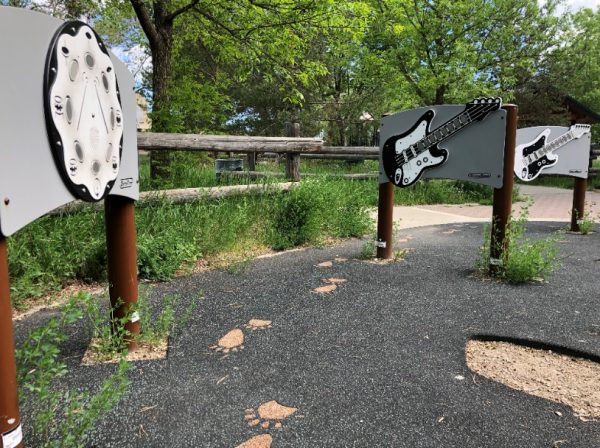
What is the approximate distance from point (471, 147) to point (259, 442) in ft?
10.7

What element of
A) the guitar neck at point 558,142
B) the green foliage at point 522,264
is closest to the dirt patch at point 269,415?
the green foliage at point 522,264

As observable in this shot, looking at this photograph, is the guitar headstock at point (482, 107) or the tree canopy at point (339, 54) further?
the tree canopy at point (339, 54)

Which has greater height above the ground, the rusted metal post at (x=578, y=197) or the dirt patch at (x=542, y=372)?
the rusted metal post at (x=578, y=197)

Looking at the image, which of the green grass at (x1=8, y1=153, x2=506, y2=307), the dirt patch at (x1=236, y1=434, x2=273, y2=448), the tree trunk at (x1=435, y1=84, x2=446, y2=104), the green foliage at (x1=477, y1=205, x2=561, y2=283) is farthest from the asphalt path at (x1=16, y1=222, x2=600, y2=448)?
the tree trunk at (x1=435, y1=84, x2=446, y2=104)

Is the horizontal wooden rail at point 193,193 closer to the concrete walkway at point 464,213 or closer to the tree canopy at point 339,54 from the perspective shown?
the tree canopy at point 339,54

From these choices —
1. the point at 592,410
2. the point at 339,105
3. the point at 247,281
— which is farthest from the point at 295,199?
the point at 339,105

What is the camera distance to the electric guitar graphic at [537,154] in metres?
6.46

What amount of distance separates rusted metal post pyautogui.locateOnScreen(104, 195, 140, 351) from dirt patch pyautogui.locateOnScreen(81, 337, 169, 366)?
0.20 feet

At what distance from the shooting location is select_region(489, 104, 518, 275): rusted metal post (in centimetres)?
406

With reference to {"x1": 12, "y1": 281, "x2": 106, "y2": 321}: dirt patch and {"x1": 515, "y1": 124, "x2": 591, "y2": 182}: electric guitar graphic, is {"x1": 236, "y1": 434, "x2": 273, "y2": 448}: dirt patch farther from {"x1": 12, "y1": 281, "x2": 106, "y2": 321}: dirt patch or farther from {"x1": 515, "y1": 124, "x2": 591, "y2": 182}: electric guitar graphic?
{"x1": 515, "y1": 124, "x2": 591, "y2": 182}: electric guitar graphic

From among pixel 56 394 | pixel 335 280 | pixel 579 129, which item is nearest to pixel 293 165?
pixel 335 280

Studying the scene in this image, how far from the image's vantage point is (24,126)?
1444mm

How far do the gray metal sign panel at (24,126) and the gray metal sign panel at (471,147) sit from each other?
3.47 meters

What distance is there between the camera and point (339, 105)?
61.1 ft
